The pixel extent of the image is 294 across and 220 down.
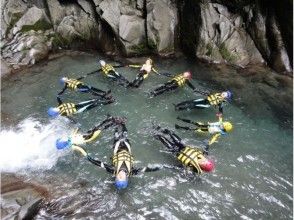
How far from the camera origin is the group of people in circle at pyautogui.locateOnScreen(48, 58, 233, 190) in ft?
41.1

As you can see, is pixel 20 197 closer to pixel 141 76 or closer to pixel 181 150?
pixel 181 150

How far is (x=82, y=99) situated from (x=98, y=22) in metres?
6.60

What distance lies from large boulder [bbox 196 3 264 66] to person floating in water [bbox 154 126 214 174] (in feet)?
27.1

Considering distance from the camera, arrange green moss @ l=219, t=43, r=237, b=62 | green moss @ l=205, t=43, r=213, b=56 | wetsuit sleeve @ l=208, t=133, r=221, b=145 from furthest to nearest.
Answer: green moss @ l=205, t=43, r=213, b=56, green moss @ l=219, t=43, r=237, b=62, wetsuit sleeve @ l=208, t=133, r=221, b=145

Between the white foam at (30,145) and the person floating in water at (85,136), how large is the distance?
946 mm

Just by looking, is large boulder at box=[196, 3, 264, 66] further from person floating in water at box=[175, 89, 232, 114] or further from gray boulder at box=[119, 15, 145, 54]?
person floating in water at box=[175, 89, 232, 114]

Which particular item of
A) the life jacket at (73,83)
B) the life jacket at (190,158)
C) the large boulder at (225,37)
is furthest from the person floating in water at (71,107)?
the large boulder at (225,37)

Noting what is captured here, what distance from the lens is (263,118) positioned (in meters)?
16.4

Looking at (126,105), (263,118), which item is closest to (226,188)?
(263,118)

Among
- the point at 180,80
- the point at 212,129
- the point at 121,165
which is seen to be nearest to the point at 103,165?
the point at 121,165

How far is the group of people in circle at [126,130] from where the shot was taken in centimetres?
1252

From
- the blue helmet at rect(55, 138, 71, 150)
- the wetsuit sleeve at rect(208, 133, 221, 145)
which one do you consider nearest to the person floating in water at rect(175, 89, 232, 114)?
the wetsuit sleeve at rect(208, 133, 221, 145)

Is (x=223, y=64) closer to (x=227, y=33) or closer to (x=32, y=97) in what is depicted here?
(x=227, y=33)

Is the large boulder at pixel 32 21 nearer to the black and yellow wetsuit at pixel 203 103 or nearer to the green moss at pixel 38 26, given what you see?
the green moss at pixel 38 26
